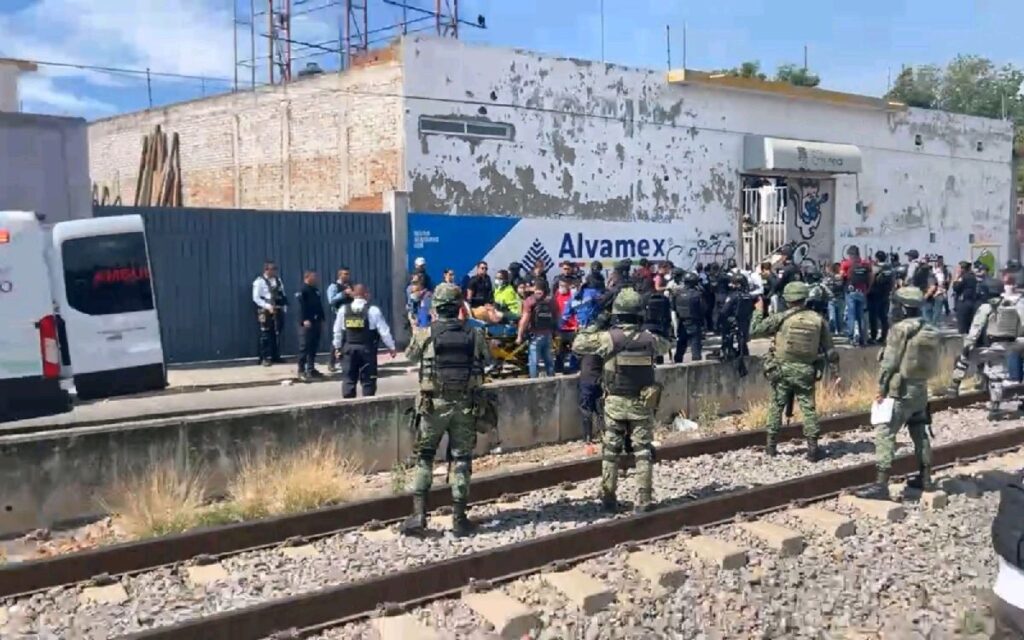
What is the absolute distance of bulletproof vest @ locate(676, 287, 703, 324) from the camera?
15094 mm

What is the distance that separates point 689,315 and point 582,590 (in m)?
9.21

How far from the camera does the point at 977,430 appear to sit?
41.6ft

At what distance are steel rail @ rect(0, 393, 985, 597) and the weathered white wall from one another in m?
11.2

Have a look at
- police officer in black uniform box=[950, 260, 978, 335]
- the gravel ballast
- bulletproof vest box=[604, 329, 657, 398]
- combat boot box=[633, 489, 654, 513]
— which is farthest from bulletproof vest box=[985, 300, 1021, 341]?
combat boot box=[633, 489, 654, 513]

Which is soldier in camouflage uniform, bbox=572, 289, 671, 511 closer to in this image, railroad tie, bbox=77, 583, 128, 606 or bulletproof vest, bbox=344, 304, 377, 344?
A: railroad tie, bbox=77, 583, 128, 606

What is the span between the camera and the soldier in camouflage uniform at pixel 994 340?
1287cm

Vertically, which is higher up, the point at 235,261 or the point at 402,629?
the point at 235,261

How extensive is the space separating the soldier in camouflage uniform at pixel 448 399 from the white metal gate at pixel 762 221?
19.8 m

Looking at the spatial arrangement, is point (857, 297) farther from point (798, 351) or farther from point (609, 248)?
point (798, 351)

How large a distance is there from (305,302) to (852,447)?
8157mm

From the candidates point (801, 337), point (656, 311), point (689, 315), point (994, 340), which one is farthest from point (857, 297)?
point (801, 337)

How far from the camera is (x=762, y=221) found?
1062 inches

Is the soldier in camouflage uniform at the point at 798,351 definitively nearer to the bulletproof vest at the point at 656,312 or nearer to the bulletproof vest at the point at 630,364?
the bulletproof vest at the point at 656,312

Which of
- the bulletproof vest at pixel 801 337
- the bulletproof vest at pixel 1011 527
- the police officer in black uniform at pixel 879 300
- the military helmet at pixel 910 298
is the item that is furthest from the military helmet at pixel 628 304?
the police officer in black uniform at pixel 879 300
